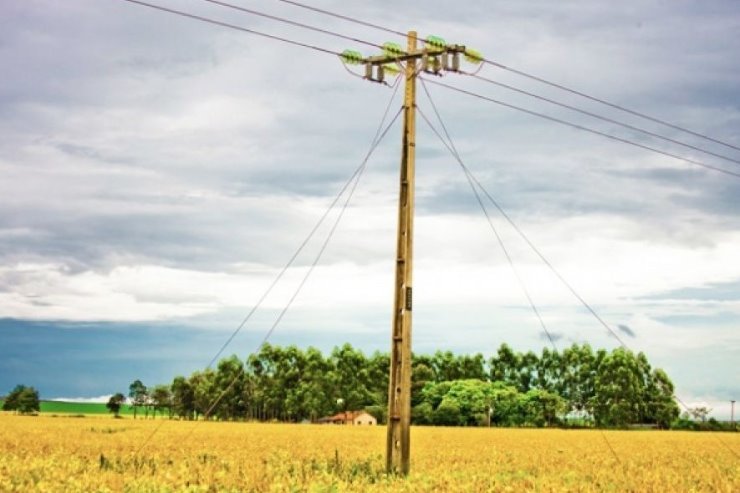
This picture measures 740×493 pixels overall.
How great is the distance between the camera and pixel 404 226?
21969 mm

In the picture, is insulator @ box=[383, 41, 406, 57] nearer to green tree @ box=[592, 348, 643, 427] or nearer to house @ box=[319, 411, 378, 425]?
house @ box=[319, 411, 378, 425]

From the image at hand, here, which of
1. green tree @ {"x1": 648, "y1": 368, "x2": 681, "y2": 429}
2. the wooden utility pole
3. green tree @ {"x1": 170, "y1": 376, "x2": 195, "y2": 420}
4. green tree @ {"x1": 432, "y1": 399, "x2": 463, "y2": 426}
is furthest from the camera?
green tree @ {"x1": 170, "y1": 376, "x2": 195, "y2": 420}

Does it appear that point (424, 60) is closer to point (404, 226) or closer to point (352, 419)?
point (404, 226)

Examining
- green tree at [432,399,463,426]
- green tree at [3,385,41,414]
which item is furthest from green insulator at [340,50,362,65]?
green tree at [3,385,41,414]

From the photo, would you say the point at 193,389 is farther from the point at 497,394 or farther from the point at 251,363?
the point at 497,394

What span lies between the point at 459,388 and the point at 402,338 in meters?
105

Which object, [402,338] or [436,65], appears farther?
[436,65]

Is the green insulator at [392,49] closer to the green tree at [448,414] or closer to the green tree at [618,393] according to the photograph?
the green tree at [448,414]

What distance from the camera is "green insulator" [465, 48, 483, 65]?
23422 mm

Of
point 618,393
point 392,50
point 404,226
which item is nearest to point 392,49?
point 392,50

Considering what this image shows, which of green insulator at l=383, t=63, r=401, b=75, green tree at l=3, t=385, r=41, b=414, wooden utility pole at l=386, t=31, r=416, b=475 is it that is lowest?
green tree at l=3, t=385, r=41, b=414

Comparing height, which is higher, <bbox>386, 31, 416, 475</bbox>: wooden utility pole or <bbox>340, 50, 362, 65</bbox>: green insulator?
<bbox>340, 50, 362, 65</bbox>: green insulator

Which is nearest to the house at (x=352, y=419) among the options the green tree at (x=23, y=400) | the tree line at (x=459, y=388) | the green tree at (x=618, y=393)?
the tree line at (x=459, y=388)

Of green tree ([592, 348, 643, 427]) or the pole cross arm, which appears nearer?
the pole cross arm
